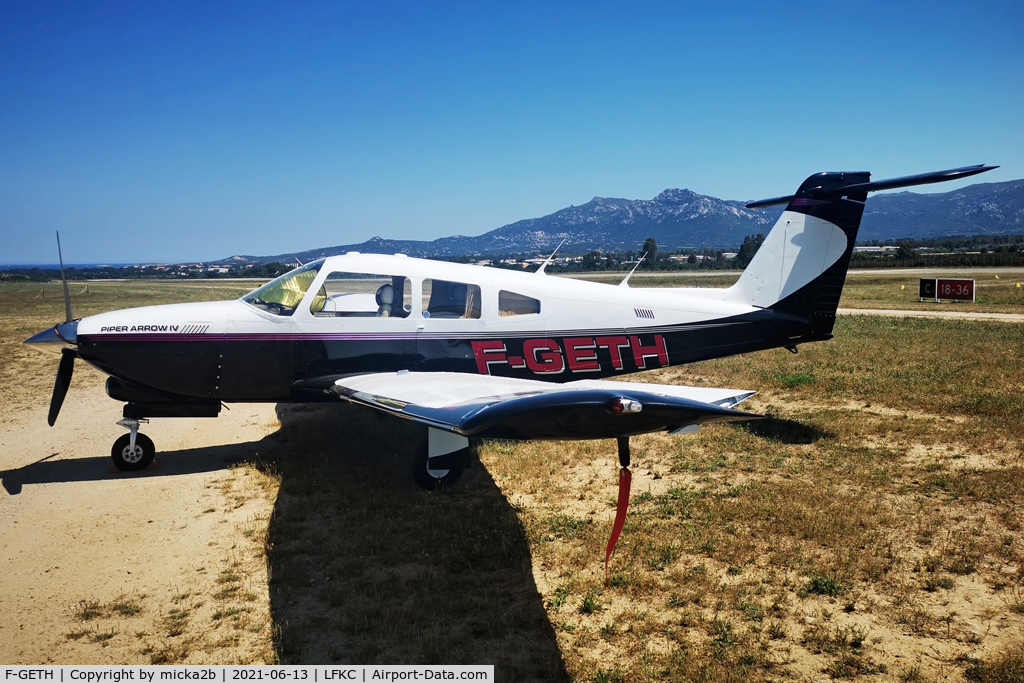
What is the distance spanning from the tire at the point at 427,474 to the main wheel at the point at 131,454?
3.96 metres

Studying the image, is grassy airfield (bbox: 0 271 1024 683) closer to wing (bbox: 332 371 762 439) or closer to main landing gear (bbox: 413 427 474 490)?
main landing gear (bbox: 413 427 474 490)

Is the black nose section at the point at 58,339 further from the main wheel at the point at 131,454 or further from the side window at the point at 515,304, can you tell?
the side window at the point at 515,304

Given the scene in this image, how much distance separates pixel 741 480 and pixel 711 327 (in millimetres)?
2352

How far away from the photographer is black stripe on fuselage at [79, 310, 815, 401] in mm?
7344

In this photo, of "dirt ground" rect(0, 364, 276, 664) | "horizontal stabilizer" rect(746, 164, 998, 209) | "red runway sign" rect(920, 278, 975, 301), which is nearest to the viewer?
"dirt ground" rect(0, 364, 276, 664)

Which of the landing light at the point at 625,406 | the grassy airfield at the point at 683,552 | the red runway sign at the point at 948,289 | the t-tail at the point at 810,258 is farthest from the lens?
the red runway sign at the point at 948,289

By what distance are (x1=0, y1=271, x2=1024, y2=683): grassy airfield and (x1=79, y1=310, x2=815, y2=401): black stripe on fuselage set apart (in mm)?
1302

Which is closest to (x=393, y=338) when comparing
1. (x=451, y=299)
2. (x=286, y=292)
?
(x=451, y=299)

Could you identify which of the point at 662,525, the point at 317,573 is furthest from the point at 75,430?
the point at 662,525

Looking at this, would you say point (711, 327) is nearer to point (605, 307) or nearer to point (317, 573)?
point (605, 307)

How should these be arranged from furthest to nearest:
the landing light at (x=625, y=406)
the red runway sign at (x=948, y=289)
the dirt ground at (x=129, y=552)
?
the red runway sign at (x=948, y=289), the dirt ground at (x=129, y=552), the landing light at (x=625, y=406)

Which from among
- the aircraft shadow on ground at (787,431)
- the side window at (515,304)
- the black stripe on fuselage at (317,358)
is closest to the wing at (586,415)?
the black stripe on fuselage at (317,358)

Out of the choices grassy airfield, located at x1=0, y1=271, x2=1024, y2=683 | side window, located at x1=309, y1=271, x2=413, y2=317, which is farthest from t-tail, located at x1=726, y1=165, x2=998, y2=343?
side window, located at x1=309, y1=271, x2=413, y2=317

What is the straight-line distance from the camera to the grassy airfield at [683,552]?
13.7ft
